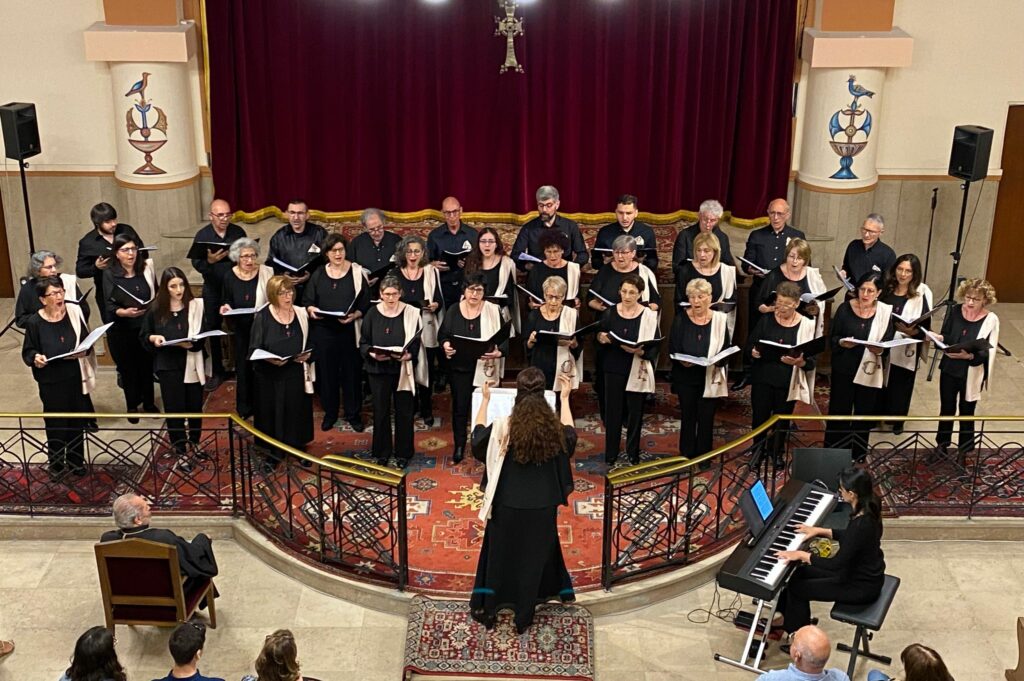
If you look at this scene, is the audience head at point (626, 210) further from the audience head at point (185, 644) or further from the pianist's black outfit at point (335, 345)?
the audience head at point (185, 644)

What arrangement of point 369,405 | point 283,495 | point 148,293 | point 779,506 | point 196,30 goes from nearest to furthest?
point 779,506
point 283,495
point 148,293
point 369,405
point 196,30

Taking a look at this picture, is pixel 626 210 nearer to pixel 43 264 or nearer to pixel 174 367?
pixel 174 367

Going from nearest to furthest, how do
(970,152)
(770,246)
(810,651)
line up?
(810,651) → (770,246) → (970,152)

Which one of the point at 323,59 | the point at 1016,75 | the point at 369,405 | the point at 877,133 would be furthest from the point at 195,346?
the point at 1016,75

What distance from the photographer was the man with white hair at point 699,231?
1085cm

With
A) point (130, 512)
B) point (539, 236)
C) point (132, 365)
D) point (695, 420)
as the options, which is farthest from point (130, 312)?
point (695, 420)

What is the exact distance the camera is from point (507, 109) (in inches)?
503

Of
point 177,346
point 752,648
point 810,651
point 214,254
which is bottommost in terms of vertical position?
point 752,648

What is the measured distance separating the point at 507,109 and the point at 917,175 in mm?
4162

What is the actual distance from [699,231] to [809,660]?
17.7 ft

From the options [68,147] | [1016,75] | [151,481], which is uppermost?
[1016,75]

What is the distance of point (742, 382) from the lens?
37.0 feet

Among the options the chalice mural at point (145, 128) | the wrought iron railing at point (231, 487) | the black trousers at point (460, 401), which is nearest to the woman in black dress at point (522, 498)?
the wrought iron railing at point (231, 487)

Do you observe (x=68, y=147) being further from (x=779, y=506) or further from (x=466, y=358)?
(x=779, y=506)
